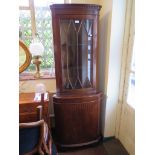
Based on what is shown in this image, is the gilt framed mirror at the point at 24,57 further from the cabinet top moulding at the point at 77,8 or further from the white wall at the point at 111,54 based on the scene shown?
the white wall at the point at 111,54

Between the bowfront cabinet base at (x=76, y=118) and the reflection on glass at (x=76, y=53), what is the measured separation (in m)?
0.19

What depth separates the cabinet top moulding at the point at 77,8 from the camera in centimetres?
170

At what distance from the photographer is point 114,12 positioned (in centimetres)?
183

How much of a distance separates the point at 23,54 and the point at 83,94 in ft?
3.44

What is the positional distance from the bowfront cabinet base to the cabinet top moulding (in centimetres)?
102

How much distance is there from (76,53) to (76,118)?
0.84m

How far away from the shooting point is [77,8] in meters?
1.74

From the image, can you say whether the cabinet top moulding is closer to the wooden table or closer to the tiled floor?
the wooden table

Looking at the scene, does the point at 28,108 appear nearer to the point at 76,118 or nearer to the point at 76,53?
the point at 76,118

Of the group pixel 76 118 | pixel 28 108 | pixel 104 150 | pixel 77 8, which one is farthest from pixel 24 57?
pixel 104 150

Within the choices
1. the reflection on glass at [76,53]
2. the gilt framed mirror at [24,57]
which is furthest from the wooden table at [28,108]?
the gilt framed mirror at [24,57]
